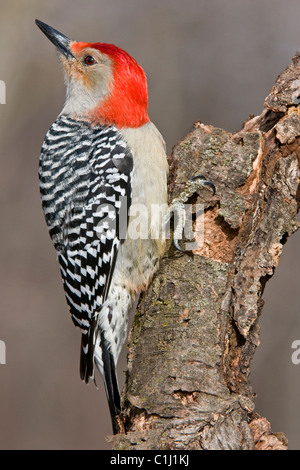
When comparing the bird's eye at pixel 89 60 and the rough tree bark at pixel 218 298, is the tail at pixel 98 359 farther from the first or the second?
the bird's eye at pixel 89 60

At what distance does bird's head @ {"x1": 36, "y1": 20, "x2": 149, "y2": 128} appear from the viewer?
372 centimetres

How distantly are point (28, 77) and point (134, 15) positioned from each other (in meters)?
1.20

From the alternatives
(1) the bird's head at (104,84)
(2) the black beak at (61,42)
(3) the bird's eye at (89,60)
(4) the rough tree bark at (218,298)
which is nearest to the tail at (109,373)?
(4) the rough tree bark at (218,298)

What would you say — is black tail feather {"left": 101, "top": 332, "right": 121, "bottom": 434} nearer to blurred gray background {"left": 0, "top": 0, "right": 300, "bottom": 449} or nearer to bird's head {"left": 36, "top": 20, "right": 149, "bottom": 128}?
bird's head {"left": 36, "top": 20, "right": 149, "bottom": 128}

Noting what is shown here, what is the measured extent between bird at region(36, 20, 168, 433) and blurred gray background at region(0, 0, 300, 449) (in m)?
1.61

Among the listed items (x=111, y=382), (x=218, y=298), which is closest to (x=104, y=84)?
(x=218, y=298)

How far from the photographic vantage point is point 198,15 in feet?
18.0

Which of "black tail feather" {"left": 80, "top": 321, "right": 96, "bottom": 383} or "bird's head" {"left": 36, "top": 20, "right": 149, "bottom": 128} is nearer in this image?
"black tail feather" {"left": 80, "top": 321, "right": 96, "bottom": 383}

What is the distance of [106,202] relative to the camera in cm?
344

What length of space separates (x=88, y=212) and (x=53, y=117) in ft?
7.77

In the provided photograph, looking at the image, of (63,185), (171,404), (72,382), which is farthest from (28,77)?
(171,404)

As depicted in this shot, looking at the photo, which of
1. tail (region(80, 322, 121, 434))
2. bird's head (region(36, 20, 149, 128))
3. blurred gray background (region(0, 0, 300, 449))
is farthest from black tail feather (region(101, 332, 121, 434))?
blurred gray background (region(0, 0, 300, 449))

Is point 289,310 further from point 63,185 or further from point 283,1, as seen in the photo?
point 283,1

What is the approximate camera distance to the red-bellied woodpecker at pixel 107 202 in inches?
136
